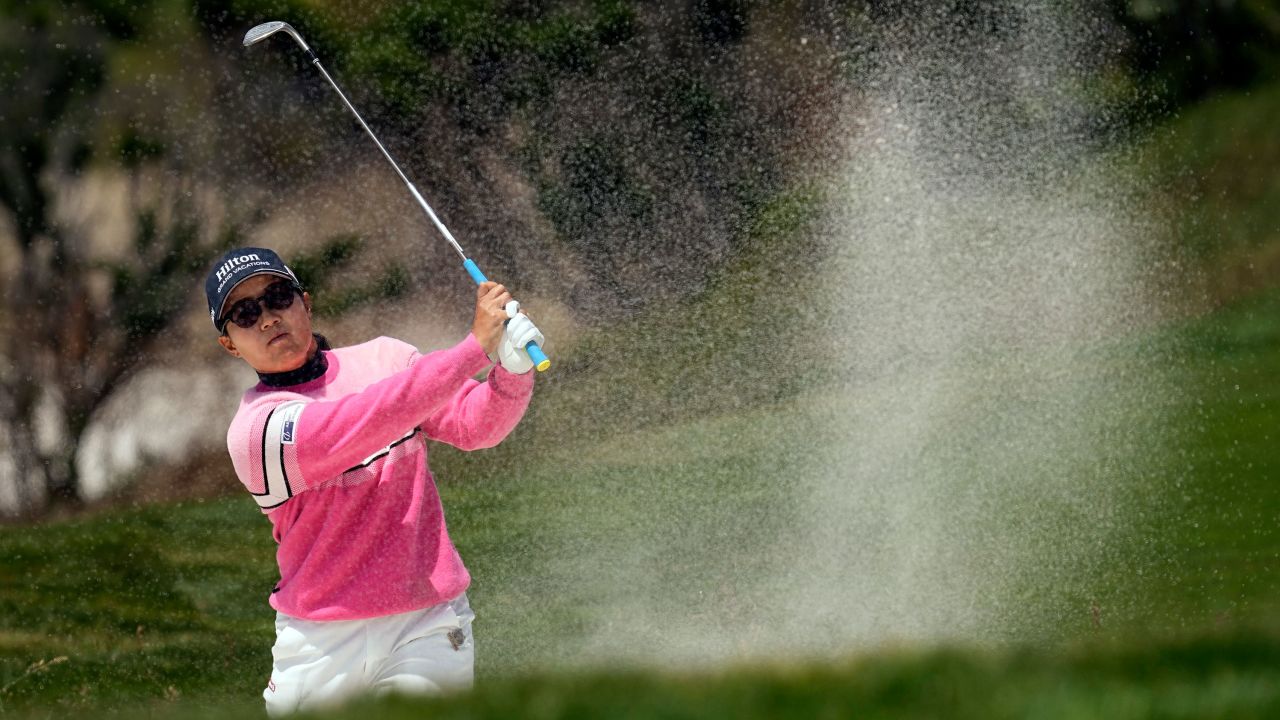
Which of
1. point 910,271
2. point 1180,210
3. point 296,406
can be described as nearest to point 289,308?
point 296,406

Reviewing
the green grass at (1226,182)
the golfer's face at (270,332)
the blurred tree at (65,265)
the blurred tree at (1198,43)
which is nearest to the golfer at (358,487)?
the golfer's face at (270,332)

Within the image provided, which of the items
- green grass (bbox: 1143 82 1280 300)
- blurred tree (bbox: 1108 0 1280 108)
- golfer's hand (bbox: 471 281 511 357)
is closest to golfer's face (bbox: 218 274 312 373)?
golfer's hand (bbox: 471 281 511 357)

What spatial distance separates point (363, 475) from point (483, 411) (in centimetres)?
31

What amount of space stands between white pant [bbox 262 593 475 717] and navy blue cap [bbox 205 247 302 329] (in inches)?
30.0

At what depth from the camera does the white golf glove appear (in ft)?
12.5

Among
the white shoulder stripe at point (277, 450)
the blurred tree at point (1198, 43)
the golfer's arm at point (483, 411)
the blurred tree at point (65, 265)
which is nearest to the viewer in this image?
the white shoulder stripe at point (277, 450)

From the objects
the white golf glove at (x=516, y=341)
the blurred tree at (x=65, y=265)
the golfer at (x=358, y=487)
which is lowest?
the blurred tree at (x=65, y=265)

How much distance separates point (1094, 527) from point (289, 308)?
4066mm

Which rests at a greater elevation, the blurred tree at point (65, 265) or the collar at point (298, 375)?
the collar at point (298, 375)

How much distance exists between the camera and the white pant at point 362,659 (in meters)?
3.97

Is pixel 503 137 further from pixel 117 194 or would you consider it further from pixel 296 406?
pixel 296 406

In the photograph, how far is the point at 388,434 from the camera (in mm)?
3916

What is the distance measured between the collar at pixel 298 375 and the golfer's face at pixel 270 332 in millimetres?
12

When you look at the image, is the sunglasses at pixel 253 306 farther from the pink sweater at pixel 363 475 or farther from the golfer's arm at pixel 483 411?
the golfer's arm at pixel 483 411
